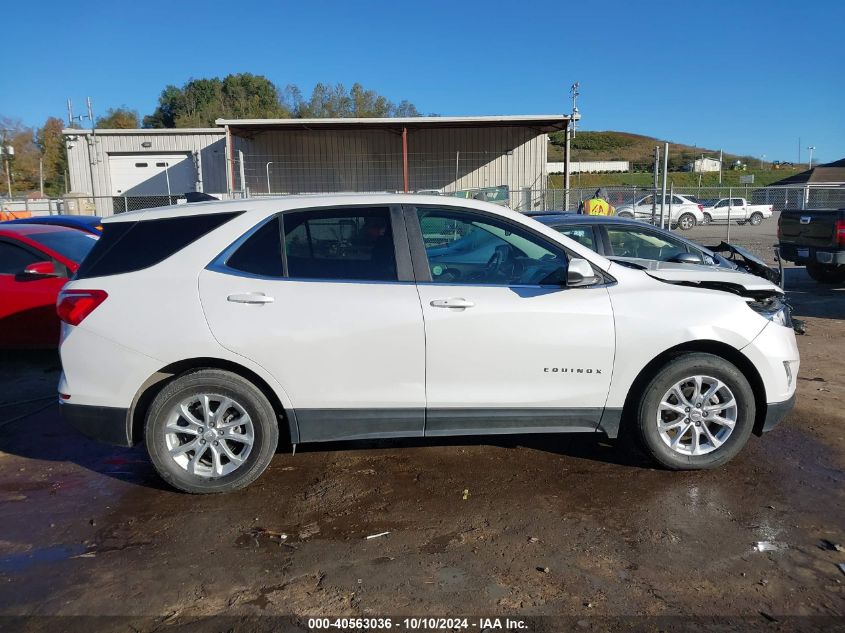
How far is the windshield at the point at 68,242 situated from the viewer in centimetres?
728

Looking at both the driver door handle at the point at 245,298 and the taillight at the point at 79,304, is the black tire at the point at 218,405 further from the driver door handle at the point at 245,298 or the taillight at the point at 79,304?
the taillight at the point at 79,304

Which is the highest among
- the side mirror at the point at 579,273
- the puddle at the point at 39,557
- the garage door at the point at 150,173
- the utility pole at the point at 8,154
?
the utility pole at the point at 8,154

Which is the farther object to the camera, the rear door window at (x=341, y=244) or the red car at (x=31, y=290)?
the red car at (x=31, y=290)

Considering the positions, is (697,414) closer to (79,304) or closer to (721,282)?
(721,282)

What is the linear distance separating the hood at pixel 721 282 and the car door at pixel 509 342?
0.64 meters

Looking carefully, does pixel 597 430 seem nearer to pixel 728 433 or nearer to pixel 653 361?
pixel 653 361

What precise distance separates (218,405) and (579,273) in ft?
7.71

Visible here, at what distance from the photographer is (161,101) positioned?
291ft

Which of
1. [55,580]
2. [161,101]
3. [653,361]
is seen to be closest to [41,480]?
[55,580]

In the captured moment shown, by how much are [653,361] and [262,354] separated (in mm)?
2453

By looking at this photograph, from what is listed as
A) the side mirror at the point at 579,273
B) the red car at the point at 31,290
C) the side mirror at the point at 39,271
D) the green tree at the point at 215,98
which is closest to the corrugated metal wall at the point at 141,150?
the red car at the point at 31,290

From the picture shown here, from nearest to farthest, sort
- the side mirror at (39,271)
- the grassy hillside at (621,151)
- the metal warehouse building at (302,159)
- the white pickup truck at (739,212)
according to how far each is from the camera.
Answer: the side mirror at (39,271), the metal warehouse building at (302,159), the white pickup truck at (739,212), the grassy hillside at (621,151)

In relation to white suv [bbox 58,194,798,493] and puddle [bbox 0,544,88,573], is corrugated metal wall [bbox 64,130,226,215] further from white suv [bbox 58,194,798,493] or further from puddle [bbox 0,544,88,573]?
puddle [bbox 0,544,88,573]

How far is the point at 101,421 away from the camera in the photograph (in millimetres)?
3977
